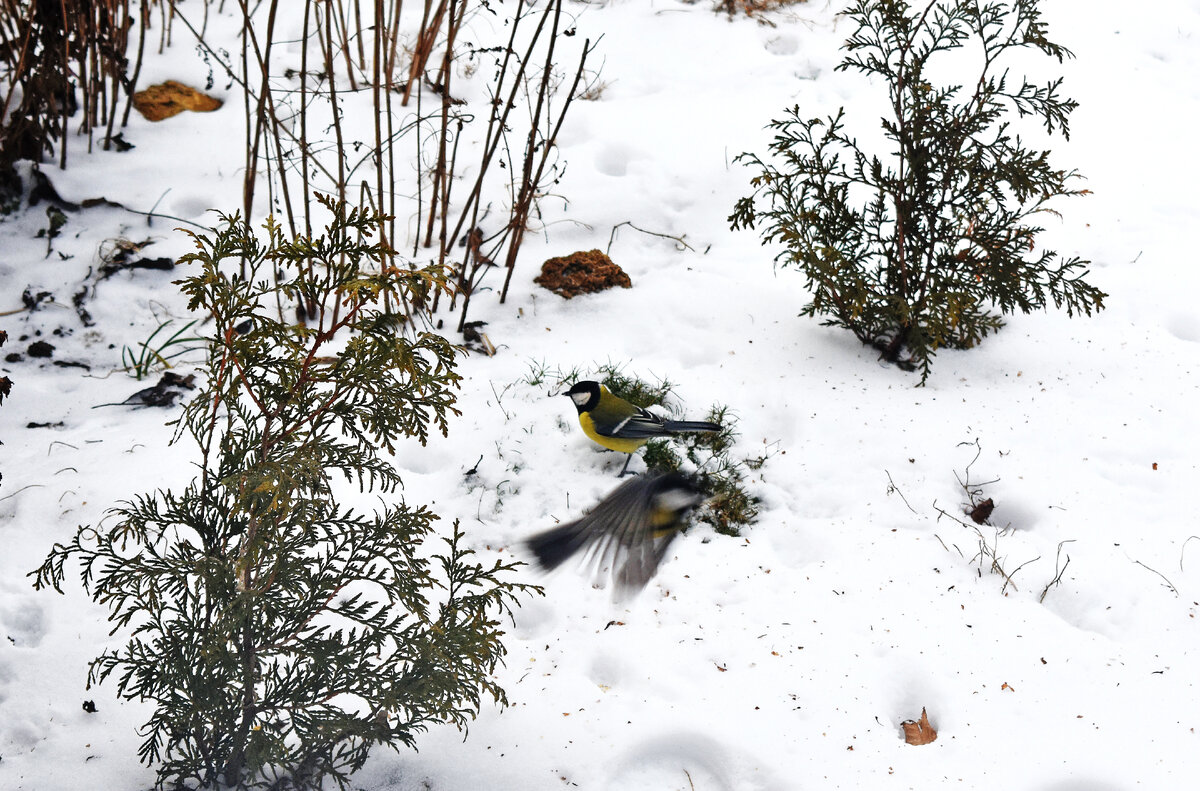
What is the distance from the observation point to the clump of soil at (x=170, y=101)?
14.3ft

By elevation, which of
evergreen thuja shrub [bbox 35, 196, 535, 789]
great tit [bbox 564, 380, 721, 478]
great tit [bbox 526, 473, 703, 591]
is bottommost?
great tit [bbox 526, 473, 703, 591]

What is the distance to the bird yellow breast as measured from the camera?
2908mm

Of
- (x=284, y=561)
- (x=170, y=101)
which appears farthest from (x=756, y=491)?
(x=170, y=101)

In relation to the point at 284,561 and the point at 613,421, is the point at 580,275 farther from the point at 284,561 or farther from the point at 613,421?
the point at 284,561

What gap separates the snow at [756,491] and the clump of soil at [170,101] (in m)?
0.09

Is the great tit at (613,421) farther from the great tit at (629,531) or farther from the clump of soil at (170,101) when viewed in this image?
the clump of soil at (170,101)

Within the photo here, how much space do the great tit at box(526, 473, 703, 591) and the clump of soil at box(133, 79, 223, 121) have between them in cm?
310

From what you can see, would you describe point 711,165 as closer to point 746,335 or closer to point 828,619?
point 746,335

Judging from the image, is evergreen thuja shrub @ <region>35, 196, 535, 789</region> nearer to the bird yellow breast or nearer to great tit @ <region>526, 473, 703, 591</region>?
great tit @ <region>526, 473, 703, 591</region>

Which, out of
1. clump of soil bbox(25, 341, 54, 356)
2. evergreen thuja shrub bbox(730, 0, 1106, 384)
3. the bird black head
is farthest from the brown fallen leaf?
clump of soil bbox(25, 341, 54, 356)

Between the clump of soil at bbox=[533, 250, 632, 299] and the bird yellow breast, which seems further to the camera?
the clump of soil at bbox=[533, 250, 632, 299]

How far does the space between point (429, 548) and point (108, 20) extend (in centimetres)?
284

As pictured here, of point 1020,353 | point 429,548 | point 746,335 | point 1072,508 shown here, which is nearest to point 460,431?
point 429,548

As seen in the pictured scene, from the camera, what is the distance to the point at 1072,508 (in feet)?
9.55
